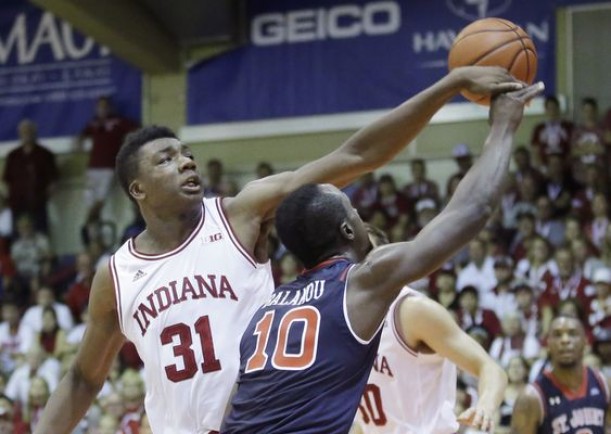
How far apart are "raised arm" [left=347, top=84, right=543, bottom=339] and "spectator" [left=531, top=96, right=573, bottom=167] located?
9.70 m

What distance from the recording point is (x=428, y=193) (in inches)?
536

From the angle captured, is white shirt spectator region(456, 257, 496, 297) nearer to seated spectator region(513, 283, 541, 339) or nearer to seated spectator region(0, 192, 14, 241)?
seated spectator region(513, 283, 541, 339)

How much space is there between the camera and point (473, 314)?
11.1m

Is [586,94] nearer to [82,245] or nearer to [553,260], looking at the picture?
[553,260]

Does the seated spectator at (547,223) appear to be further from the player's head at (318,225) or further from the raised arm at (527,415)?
the player's head at (318,225)

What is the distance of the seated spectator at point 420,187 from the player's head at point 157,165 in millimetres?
8926

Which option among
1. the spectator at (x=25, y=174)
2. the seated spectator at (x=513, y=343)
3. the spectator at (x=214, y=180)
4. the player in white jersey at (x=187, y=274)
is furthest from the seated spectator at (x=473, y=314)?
the spectator at (x=25, y=174)

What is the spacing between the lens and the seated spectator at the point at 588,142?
42.6ft

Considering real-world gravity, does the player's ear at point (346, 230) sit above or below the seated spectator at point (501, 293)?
above

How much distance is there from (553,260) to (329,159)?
7.72m

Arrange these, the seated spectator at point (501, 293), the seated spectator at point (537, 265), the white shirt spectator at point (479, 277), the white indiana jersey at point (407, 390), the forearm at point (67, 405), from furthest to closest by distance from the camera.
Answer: the white shirt spectator at point (479, 277)
the seated spectator at point (537, 265)
the seated spectator at point (501, 293)
the white indiana jersey at point (407, 390)
the forearm at point (67, 405)

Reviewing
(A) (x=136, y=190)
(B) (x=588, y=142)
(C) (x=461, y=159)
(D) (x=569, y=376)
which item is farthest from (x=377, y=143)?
(C) (x=461, y=159)

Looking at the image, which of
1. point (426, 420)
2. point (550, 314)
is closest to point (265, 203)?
point (426, 420)

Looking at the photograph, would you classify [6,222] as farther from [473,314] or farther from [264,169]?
[473,314]
